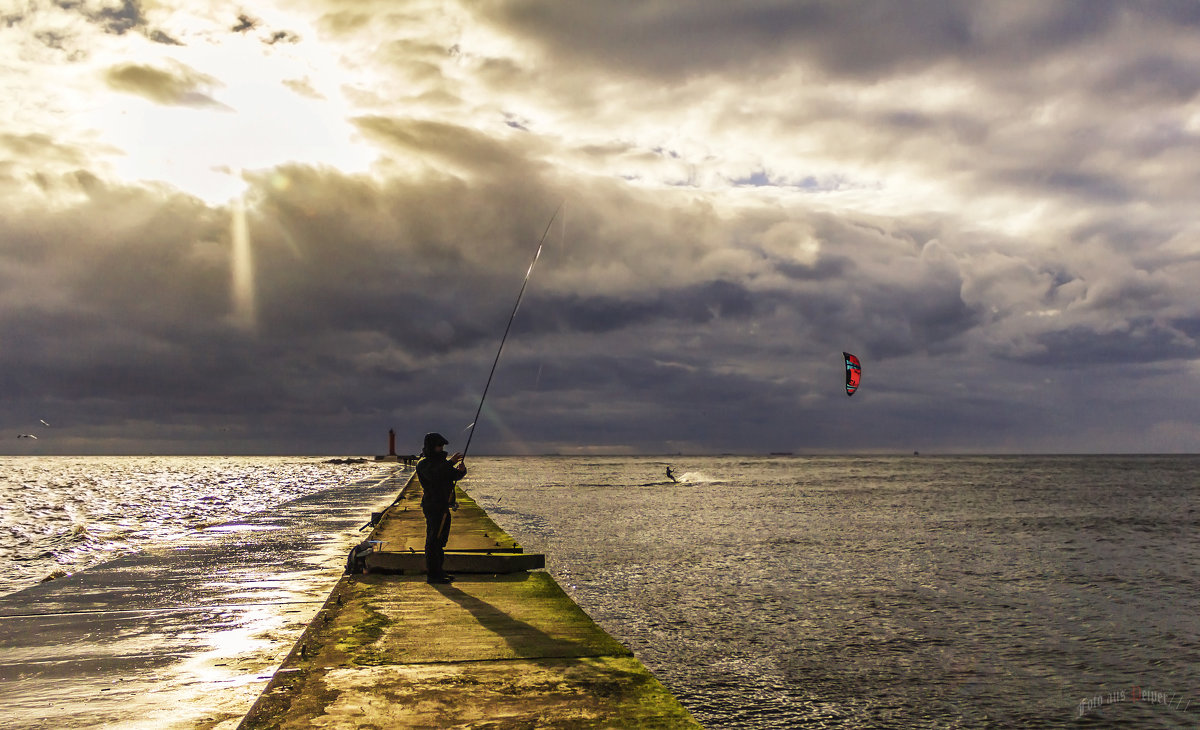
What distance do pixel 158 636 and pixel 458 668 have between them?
4967 mm

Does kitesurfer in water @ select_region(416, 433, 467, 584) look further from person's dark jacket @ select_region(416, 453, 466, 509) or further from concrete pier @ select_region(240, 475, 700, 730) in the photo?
concrete pier @ select_region(240, 475, 700, 730)

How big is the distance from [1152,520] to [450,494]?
113 feet

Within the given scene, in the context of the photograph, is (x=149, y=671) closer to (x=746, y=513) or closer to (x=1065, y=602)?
(x=1065, y=602)

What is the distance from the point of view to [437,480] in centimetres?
988

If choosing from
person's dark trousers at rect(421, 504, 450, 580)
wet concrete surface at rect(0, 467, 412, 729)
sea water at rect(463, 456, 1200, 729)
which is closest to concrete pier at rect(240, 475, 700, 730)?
person's dark trousers at rect(421, 504, 450, 580)

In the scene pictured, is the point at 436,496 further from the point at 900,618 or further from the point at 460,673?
the point at 900,618

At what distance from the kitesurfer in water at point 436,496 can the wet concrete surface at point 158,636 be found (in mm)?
1575

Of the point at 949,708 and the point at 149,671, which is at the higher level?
the point at 149,671

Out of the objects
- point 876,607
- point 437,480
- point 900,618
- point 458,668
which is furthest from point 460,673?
point 876,607

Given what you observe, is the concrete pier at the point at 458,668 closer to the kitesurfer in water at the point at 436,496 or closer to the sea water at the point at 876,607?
the kitesurfer in water at the point at 436,496

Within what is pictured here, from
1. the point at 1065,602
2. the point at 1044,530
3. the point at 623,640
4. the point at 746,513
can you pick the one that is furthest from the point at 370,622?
the point at 746,513

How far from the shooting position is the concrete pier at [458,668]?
15.6ft

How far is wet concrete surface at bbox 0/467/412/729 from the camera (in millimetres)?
6480

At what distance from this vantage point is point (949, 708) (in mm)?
8328
